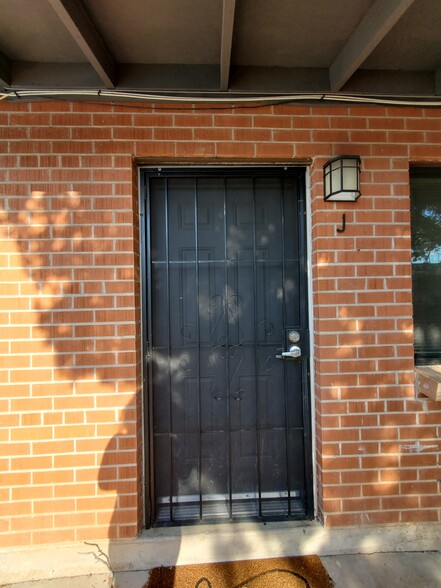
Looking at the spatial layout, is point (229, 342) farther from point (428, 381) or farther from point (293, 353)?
point (428, 381)

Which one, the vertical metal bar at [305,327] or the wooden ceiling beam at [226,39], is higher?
the wooden ceiling beam at [226,39]

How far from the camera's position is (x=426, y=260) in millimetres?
2240

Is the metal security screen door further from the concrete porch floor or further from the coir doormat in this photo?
the coir doormat

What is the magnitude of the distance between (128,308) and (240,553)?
158cm

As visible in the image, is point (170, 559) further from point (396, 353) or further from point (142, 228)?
point (142, 228)

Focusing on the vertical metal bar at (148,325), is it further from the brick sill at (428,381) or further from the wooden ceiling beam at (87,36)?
the brick sill at (428,381)

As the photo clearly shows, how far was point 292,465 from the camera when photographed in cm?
223

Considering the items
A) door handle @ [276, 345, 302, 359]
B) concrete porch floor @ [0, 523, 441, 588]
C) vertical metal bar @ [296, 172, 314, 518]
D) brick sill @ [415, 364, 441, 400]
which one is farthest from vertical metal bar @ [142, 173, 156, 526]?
brick sill @ [415, 364, 441, 400]

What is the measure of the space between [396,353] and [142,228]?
5.95ft

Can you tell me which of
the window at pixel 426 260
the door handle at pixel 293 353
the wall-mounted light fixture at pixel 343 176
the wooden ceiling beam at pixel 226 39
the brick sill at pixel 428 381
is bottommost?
the brick sill at pixel 428 381

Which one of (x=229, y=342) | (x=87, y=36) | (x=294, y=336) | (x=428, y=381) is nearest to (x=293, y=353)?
(x=294, y=336)

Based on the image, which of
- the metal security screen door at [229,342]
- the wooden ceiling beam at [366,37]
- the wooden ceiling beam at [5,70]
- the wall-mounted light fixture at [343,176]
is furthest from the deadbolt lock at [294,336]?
the wooden ceiling beam at [5,70]

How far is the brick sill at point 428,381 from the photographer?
6.11 feet

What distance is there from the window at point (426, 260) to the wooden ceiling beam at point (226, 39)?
140 cm
